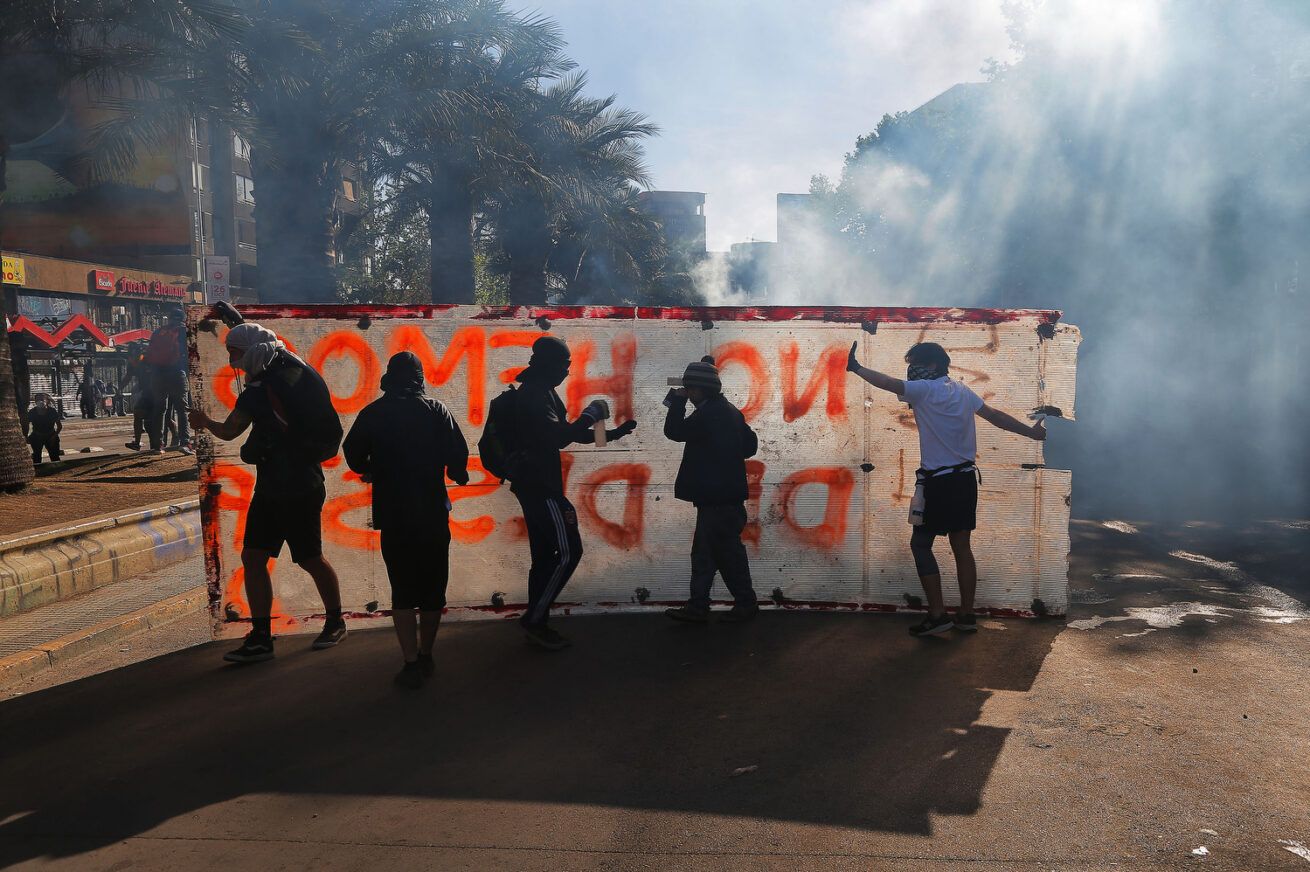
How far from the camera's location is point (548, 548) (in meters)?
5.02

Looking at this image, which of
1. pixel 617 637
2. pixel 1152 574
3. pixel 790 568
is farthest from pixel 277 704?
pixel 1152 574

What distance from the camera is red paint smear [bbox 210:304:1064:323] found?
547cm

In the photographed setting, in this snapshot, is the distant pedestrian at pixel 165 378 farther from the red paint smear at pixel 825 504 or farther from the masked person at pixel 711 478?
the red paint smear at pixel 825 504

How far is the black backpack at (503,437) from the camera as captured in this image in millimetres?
5031

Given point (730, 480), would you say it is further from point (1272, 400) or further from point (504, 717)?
point (1272, 400)

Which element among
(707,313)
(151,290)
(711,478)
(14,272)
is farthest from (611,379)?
(151,290)

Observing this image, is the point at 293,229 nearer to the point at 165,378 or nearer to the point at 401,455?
the point at 165,378

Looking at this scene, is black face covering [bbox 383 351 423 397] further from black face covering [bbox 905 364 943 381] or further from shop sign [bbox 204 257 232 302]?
shop sign [bbox 204 257 232 302]

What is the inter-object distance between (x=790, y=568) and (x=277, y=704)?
2.84 meters

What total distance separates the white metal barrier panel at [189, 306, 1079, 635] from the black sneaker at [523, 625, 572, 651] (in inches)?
A: 21.9

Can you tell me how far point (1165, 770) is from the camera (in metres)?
3.50

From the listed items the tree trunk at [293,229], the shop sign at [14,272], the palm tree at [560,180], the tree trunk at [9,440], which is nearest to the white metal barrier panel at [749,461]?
the tree trunk at [9,440]

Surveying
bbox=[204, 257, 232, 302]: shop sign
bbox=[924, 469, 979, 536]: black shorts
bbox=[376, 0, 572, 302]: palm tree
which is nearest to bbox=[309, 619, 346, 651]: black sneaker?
bbox=[924, 469, 979, 536]: black shorts

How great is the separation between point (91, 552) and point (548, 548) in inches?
151
